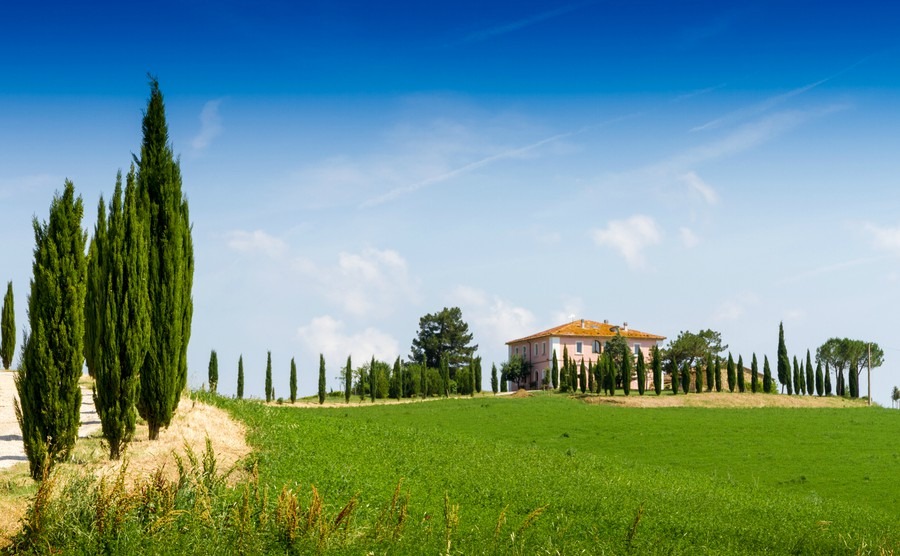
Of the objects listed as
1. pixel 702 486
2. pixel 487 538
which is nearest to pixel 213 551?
pixel 487 538

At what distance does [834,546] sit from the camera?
13.6 m

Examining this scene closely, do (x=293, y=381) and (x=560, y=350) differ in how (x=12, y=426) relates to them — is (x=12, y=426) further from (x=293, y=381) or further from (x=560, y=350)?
(x=560, y=350)

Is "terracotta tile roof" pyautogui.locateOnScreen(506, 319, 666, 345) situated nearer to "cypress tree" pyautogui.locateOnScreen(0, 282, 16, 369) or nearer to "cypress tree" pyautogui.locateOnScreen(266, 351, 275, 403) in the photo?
"cypress tree" pyautogui.locateOnScreen(266, 351, 275, 403)

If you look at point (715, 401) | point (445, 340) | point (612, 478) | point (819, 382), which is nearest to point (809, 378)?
point (819, 382)

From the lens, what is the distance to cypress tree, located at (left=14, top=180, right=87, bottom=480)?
14875 millimetres

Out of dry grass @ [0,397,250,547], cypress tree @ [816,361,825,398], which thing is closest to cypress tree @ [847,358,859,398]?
cypress tree @ [816,361,825,398]

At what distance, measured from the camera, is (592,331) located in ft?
269

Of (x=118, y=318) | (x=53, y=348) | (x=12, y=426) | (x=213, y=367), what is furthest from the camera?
(x=213, y=367)

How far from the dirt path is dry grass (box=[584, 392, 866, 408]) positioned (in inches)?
1339

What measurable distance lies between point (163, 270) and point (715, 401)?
143 feet

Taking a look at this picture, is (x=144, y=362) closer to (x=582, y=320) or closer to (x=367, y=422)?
(x=367, y=422)

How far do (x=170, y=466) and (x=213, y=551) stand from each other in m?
7.04

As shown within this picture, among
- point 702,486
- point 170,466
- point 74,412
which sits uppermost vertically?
point 74,412

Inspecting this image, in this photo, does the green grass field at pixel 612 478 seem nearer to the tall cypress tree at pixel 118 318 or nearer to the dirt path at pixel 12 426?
the tall cypress tree at pixel 118 318
